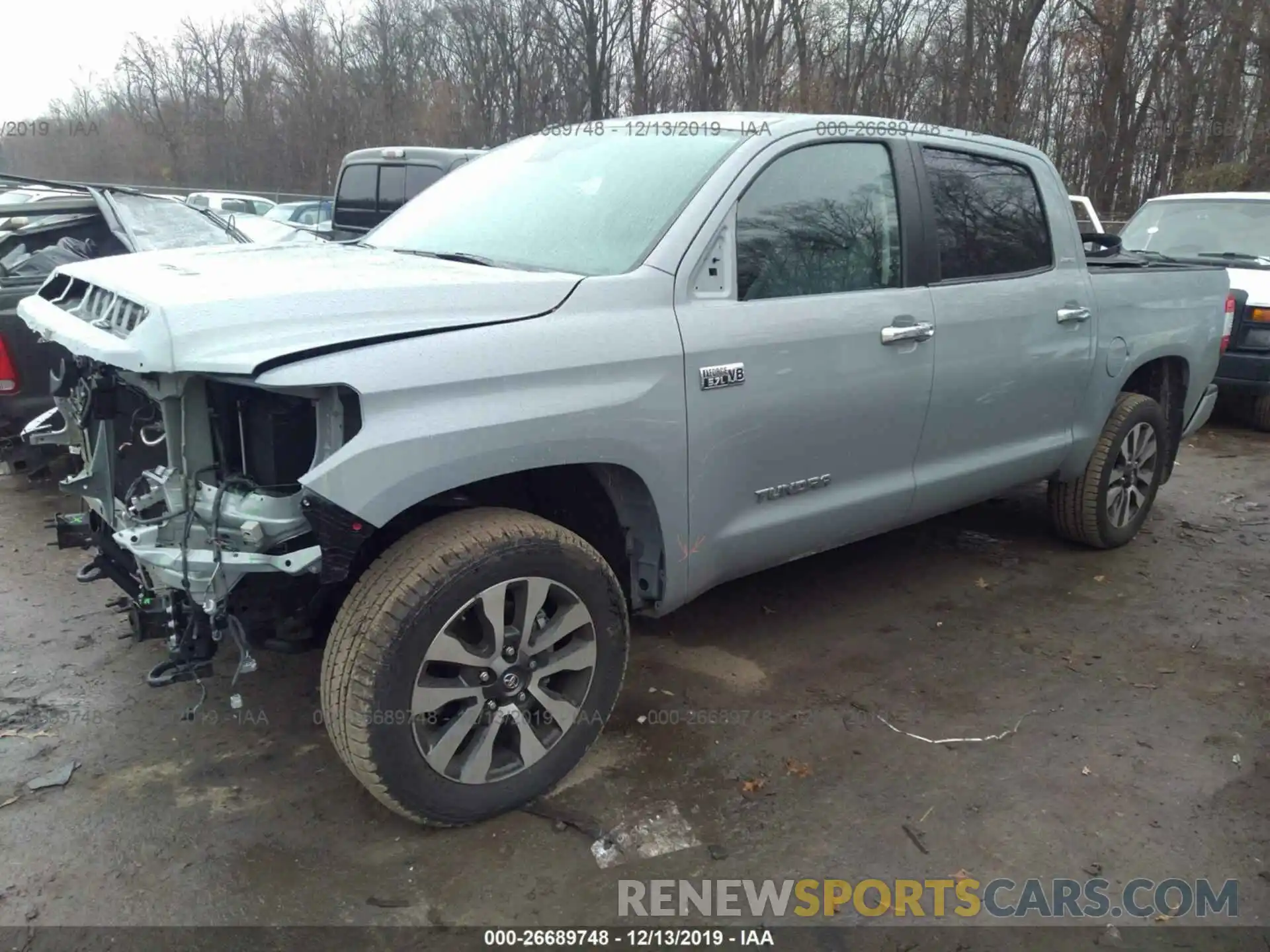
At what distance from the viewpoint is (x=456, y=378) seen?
2.36 metres

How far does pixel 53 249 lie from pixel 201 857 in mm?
4533

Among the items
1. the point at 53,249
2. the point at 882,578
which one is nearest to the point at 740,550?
the point at 882,578

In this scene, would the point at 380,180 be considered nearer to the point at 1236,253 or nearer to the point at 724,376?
the point at 724,376

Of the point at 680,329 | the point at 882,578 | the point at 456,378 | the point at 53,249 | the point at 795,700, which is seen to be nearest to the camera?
the point at 456,378

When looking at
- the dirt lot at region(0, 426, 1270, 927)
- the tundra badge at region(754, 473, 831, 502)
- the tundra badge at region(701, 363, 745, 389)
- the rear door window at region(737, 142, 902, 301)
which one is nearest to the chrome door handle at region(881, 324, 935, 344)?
the rear door window at region(737, 142, 902, 301)

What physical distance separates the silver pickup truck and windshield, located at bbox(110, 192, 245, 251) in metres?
2.86

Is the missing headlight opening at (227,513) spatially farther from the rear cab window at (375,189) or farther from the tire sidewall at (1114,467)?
the rear cab window at (375,189)

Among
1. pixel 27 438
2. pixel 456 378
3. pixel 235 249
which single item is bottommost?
pixel 27 438

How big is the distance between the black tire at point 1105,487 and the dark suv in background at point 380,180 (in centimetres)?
624

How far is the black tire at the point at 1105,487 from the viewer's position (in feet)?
15.3

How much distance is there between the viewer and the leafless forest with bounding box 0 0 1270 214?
2173cm

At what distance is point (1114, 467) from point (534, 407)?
137 inches

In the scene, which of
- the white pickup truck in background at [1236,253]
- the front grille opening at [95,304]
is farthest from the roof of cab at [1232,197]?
the front grille opening at [95,304]

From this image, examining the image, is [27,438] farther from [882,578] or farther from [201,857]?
[882,578]
